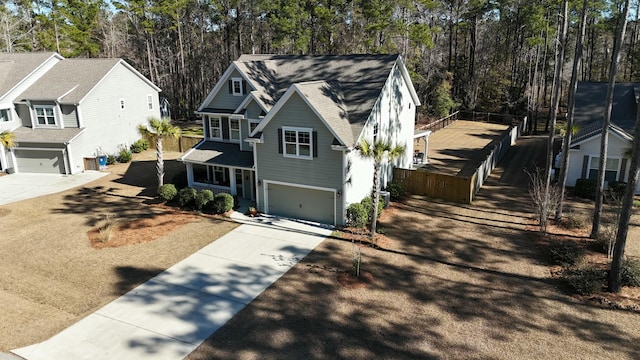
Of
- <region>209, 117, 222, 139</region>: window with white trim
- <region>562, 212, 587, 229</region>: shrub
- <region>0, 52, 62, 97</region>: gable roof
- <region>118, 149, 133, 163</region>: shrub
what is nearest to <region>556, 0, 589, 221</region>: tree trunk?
<region>562, 212, 587, 229</region>: shrub

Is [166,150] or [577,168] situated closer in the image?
[577,168]

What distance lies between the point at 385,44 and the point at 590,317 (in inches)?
1514

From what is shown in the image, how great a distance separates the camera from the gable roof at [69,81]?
1296 inches

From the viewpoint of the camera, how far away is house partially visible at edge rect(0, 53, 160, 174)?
32.4 metres

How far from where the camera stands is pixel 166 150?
1617 inches

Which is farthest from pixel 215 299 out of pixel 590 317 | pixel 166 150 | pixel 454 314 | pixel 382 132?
pixel 166 150

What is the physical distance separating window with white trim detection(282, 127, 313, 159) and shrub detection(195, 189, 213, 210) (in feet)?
17.4

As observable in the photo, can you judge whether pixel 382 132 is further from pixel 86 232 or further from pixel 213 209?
pixel 86 232

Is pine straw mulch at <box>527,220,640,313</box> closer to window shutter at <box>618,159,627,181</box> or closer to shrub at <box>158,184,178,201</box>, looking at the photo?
window shutter at <box>618,159,627,181</box>

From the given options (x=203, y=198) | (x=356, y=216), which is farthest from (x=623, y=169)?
(x=203, y=198)

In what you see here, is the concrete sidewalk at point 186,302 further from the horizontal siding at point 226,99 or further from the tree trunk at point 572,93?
the tree trunk at point 572,93

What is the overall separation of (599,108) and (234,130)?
2786cm

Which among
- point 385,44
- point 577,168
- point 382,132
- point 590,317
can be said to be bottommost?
point 590,317

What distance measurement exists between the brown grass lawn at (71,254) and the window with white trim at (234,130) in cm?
638
